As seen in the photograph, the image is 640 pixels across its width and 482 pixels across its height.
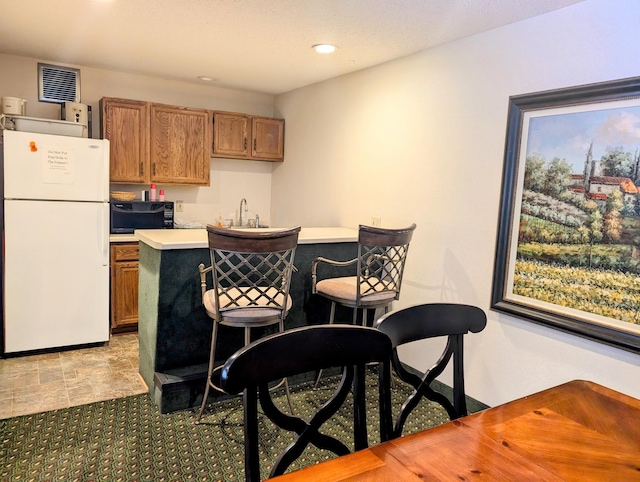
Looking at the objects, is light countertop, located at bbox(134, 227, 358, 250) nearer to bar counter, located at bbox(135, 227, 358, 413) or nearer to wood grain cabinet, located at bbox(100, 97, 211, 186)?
bar counter, located at bbox(135, 227, 358, 413)

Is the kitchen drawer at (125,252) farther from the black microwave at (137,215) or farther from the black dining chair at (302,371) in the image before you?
the black dining chair at (302,371)

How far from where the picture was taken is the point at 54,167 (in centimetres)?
332

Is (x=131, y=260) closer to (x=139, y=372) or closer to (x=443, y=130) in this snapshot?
(x=139, y=372)

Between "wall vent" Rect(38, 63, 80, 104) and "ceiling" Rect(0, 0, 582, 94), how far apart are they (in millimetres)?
117

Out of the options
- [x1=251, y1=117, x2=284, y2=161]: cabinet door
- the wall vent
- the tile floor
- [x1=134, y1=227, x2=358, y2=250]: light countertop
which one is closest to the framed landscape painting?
[x1=134, y1=227, x2=358, y2=250]: light countertop

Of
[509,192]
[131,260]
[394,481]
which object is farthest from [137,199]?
[394,481]

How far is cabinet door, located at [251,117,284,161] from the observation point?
482cm

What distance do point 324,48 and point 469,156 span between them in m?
1.28

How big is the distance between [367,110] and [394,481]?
10.4ft

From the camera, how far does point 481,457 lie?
3.46ft

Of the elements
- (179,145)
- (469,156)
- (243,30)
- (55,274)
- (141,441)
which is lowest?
(141,441)

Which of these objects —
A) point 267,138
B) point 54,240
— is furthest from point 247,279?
point 267,138

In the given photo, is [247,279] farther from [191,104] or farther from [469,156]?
[191,104]

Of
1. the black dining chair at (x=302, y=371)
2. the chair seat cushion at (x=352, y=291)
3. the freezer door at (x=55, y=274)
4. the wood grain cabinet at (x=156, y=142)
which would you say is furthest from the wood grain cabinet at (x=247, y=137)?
the black dining chair at (x=302, y=371)
